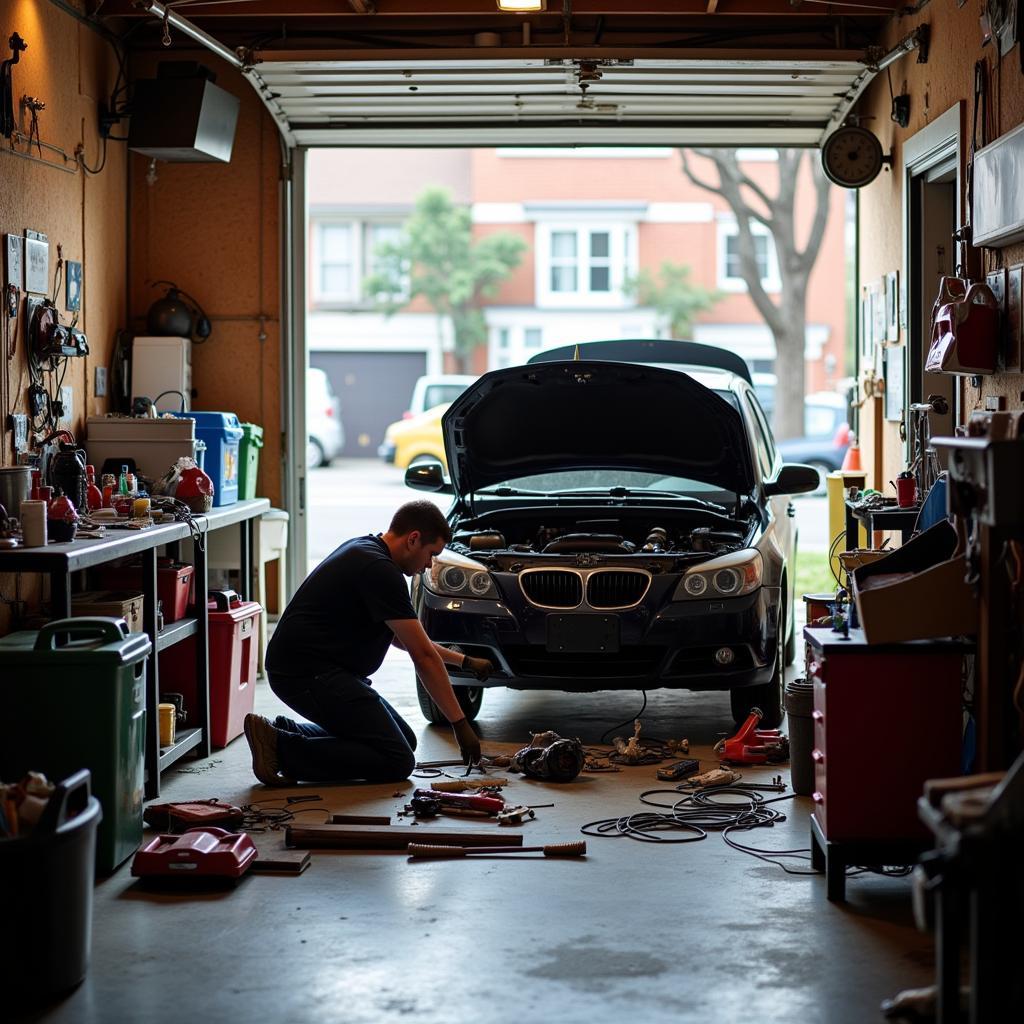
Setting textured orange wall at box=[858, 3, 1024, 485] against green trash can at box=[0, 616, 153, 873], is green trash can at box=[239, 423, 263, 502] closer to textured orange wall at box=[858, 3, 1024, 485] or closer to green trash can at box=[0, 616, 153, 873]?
green trash can at box=[0, 616, 153, 873]

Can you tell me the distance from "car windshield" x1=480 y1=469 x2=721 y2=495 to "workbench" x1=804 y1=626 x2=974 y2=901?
350cm

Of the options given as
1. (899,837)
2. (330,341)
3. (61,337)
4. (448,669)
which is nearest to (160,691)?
(448,669)

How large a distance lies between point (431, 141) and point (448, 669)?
4.77 metres

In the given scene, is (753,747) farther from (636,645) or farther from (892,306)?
(892,306)

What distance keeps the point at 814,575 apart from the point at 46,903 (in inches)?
425

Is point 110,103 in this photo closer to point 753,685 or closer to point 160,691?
point 160,691

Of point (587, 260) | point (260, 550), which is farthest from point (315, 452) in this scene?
point (260, 550)

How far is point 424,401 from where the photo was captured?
2447cm

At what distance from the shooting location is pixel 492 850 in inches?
209

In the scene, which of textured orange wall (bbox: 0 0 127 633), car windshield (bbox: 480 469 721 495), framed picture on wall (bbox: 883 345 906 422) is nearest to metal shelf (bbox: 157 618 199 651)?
textured orange wall (bbox: 0 0 127 633)

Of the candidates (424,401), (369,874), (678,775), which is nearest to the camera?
(369,874)

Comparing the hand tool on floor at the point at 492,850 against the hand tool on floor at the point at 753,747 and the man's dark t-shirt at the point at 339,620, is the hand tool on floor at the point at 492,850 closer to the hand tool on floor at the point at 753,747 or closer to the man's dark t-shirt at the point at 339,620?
the man's dark t-shirt at the point at 339,620

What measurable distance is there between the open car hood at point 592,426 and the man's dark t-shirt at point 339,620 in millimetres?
1274

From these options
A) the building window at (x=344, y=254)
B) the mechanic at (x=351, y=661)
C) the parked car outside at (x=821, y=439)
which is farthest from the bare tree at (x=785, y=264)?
the mechanic at (x=351, y=661)
